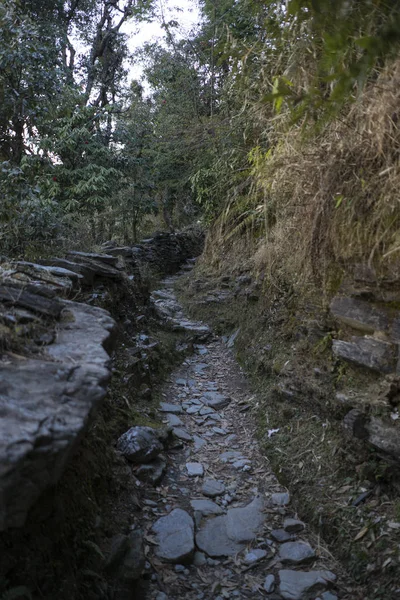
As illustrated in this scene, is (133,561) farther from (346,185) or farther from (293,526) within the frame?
(346,185)

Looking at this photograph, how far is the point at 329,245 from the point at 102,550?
8.86ft

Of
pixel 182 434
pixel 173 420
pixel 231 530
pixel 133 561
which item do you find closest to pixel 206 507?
pixel 231 530

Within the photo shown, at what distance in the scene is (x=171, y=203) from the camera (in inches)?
642

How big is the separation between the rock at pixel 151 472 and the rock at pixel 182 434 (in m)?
0.59

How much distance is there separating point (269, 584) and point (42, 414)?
1953 millimetres

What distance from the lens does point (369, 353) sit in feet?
11.0

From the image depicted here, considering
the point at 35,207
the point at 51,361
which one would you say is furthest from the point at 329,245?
the point at 35,207

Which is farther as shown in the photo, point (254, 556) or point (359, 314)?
point (359, 314)

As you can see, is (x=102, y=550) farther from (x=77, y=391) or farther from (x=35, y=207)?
(x=35, y=207)

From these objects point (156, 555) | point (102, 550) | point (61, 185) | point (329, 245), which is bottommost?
point (156, 555)

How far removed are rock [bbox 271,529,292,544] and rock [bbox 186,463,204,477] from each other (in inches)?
34.8

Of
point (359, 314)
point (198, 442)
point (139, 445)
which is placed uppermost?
point (359, 314)

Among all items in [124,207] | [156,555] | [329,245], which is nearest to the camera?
[156,555]

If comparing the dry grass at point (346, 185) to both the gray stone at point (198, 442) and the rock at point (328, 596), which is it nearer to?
the gray stone at point (198, 442)
